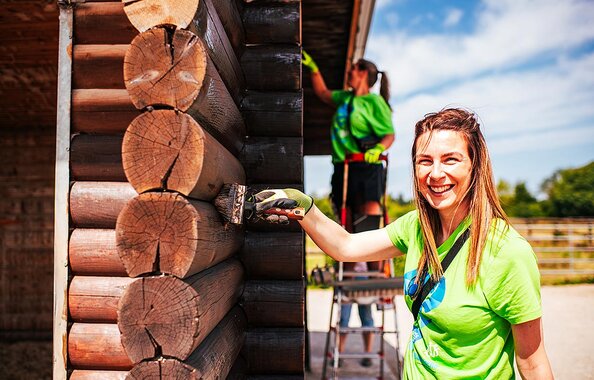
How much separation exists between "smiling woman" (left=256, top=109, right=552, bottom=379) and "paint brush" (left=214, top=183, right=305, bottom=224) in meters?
0.04

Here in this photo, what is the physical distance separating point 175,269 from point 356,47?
435 centimetres

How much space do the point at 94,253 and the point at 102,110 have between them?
2.62 ft

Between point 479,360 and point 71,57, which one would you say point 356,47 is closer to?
point 71,57

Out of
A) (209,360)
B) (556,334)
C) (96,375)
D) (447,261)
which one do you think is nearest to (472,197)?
(447,261)

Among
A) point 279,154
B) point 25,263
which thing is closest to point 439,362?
point 279,154

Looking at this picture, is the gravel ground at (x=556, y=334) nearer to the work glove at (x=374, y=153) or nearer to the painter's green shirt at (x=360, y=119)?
the work glove at (x=374, y=153)

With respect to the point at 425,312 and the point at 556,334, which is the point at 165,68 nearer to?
the point at 425,312

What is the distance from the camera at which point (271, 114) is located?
300 centimetres

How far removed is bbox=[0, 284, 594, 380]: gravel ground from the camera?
5254mm

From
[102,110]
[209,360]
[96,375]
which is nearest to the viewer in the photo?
[209,360]

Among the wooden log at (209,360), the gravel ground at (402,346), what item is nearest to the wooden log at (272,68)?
the wooden log at (209,360)

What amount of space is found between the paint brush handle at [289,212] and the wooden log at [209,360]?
611mm

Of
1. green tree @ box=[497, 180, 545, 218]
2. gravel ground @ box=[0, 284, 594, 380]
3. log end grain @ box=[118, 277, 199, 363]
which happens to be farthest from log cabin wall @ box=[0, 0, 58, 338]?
green tree @ box=[497, 180, 545, 218]

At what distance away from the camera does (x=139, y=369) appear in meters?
1.59
